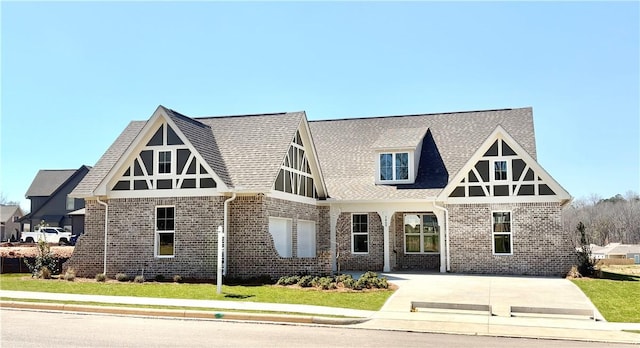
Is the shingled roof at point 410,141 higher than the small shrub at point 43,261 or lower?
higher

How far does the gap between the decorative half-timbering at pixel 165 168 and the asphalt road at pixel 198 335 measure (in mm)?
9351

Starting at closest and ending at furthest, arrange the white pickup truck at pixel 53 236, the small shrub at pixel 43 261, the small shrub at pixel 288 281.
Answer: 1. the small shrub at pixel 288 281
2. the small shrub at pixel 43 261
3. the white pickup truck at pixel 53 236

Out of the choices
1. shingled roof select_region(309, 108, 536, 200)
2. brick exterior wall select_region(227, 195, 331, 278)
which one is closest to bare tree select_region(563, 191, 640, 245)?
shingled roof select_region(309, 108, 536, 200)

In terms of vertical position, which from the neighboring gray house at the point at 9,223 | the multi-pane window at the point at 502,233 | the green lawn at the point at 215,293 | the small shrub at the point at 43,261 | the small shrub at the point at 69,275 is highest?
the neighboring gray house at the point at 9,223

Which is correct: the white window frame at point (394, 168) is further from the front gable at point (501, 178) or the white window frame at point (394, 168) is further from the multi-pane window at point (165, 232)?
the multi-pane window at point (165, 232)

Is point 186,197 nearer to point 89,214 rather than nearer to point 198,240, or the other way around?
point 198,240

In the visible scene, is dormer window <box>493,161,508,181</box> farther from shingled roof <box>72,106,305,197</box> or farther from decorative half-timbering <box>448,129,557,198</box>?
shingled roof <box>72,106,305,197</box>

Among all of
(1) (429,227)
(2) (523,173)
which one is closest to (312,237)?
(1) (429,227)

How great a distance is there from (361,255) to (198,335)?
17.3 meters

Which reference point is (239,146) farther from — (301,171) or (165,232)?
(165,232)

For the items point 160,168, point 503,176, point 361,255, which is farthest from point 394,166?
point 160,168

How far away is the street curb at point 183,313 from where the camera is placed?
1471 cm

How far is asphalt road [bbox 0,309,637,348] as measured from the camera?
11391 mm

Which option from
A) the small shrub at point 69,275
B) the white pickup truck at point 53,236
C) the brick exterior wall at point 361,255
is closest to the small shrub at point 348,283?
the brick exterior wall at point 361,255
